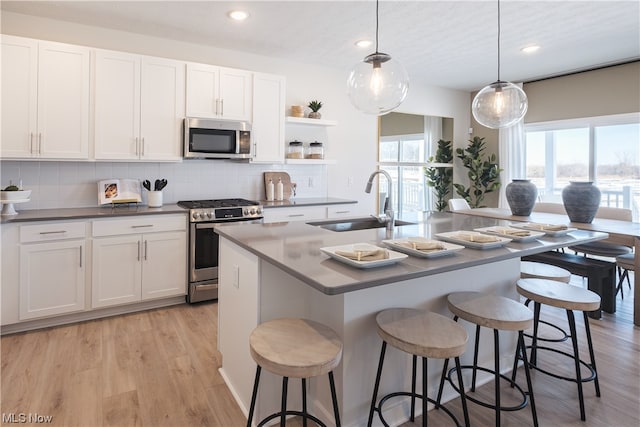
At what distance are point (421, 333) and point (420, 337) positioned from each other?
0.04 meters

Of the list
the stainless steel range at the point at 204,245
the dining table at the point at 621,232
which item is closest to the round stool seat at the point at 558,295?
the dining table at the point at 621,232

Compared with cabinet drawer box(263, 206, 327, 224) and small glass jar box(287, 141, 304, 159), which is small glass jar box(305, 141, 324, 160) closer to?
small glass jar box(287, 141, 304, 159)

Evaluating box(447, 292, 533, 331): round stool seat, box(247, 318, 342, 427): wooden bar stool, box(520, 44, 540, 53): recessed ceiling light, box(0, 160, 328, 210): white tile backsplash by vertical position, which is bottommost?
box(247, 318, 342, 427): wooden bar stool

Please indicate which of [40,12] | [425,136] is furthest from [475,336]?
[425,136]

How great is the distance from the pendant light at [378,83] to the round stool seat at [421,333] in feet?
3.94

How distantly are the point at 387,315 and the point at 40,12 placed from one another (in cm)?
378

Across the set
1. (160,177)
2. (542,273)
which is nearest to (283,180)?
(160,177)

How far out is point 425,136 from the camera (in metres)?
6.92

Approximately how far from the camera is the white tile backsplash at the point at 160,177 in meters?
3.35

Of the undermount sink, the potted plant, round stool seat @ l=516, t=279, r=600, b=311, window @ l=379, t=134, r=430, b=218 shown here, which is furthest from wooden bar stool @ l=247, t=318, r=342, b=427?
window @ l=379, t=134, r=430, b=218

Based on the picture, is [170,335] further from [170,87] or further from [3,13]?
[3,13]

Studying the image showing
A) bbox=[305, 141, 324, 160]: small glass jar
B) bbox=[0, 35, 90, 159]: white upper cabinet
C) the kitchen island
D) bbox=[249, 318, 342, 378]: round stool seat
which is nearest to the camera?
bbox=[249, 318, 342, 378]: round stool seat

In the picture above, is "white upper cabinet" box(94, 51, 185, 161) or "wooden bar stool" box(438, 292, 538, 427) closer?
"wooden bar stool" box(438, 292, 538, 427)

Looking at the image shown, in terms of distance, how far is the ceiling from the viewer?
3.03m
